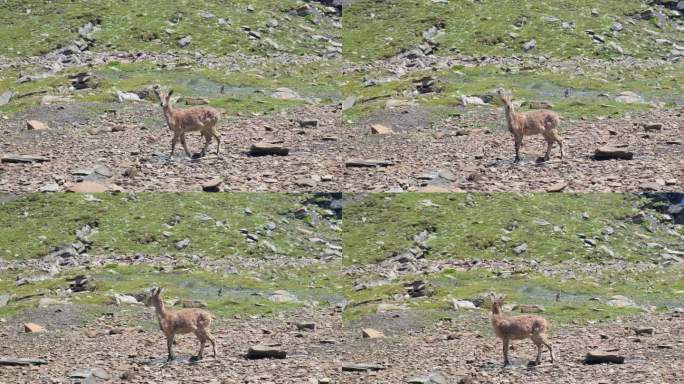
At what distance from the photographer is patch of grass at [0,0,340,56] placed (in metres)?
37.8

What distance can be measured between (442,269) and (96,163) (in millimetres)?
7828

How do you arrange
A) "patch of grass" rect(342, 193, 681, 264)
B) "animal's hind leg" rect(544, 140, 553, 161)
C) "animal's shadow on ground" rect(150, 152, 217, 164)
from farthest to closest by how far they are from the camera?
"animal's shadow on ground" rect(150, 152, 217, 164)
"animal's hind leg" rect(544, 140, 553, 161)
"patch of grass" rect(342, 193, 681, 264)

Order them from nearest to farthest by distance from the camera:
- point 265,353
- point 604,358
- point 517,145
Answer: point 604,358
point 265,353
point 517,145

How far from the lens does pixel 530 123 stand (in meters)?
32.7

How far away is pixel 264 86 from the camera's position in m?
36.5

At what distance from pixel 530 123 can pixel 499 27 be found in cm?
695

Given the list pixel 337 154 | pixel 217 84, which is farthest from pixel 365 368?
pixel 217 84

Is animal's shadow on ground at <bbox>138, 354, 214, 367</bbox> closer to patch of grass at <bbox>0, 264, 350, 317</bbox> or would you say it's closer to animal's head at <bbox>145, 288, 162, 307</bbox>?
animal's head at <bbox>145, 288, 162, 307</bbox>

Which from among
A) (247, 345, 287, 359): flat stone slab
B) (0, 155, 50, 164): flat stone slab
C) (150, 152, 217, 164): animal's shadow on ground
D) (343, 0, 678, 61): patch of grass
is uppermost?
(343, 0, 678, 61): patch of grass

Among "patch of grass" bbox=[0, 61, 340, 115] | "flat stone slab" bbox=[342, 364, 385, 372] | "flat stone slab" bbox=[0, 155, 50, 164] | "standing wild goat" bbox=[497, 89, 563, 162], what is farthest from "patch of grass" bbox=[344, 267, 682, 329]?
"flat stone slab" bbox=[0, 155, 50, 164]

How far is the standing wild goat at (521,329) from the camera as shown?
28.8m

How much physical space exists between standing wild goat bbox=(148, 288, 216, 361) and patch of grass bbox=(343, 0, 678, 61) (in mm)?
10286

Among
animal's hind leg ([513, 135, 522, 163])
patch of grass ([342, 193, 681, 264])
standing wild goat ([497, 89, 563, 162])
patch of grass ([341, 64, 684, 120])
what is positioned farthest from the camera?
patch of grass ([341, 64, 684, 120])

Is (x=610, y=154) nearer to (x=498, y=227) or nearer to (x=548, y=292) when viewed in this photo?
(x=498, y=227)
